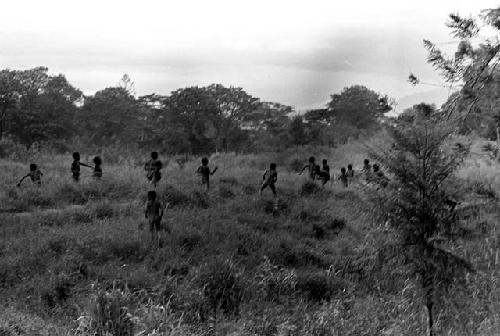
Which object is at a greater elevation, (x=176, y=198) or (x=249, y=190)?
(x=176, y=198)

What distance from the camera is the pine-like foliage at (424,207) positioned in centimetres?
551

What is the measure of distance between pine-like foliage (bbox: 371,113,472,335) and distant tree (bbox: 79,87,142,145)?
36.2 m

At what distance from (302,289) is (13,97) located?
32.4 meters

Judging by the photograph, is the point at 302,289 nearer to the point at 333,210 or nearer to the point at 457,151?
the point at 457,151

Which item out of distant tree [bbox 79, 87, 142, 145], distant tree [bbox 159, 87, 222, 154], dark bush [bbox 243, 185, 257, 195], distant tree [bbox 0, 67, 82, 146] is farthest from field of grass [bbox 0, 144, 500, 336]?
distant tree [bbox 79, 87, 142, 145]

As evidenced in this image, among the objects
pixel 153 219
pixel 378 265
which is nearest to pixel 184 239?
pixel 153 219

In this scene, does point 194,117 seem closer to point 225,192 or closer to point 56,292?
point 225,192

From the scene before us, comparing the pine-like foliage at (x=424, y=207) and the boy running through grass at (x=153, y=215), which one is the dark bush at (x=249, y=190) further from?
the pine-like foliage at (x=424, y=207)

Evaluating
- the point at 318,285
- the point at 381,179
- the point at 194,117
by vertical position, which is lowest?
the point at 318,285

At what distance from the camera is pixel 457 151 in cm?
581

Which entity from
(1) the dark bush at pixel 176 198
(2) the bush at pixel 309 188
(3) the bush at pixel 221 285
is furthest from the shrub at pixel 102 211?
(2) the bush at pixel 309 188

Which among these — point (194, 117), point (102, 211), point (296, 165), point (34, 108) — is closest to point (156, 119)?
point (194, 117)

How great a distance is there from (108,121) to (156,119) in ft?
13.8

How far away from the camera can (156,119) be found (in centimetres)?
4262
